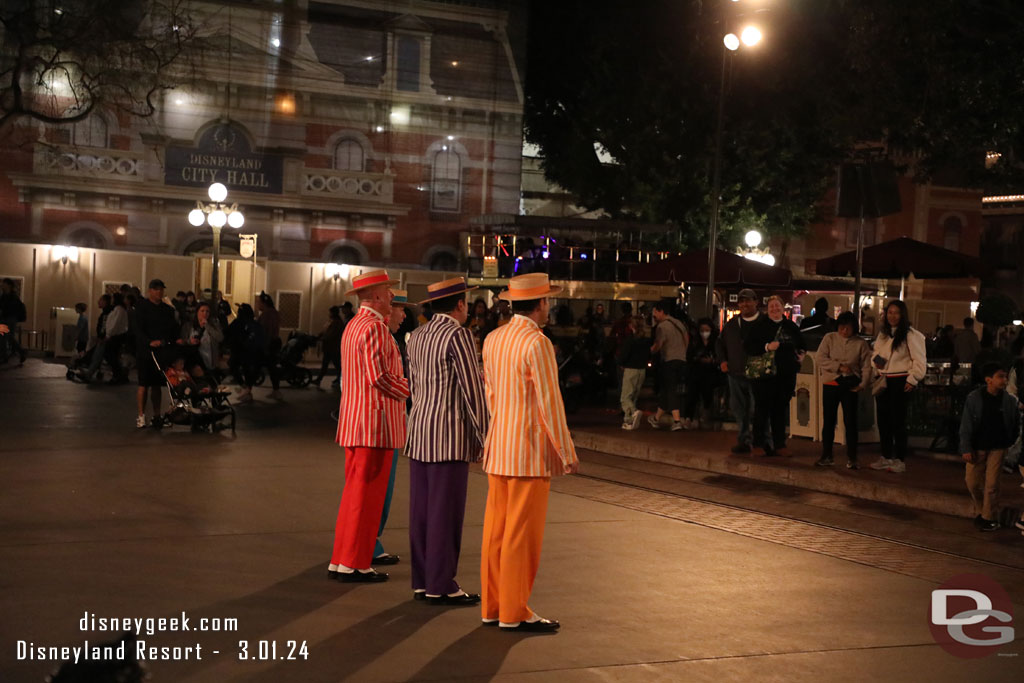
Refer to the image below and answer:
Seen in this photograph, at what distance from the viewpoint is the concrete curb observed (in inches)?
448

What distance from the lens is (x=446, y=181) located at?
3731cm

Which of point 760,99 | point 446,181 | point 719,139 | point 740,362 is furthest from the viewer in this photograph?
point 446,181

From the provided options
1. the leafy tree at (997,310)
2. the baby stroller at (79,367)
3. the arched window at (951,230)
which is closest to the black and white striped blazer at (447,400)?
the leafy tree at (997,310)

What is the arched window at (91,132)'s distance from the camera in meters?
33.8

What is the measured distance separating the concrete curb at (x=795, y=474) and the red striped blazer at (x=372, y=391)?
19.4 feet

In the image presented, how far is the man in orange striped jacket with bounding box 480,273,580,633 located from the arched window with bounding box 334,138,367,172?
30519 millimetres

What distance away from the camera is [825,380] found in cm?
1326

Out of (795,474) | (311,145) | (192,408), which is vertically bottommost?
(795,474)

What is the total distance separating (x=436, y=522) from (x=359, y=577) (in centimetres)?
90

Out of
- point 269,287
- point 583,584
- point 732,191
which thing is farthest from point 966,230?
point 583,584

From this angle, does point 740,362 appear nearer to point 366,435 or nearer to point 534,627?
point 366,435

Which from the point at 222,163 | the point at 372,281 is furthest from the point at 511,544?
→ the point at 222,163

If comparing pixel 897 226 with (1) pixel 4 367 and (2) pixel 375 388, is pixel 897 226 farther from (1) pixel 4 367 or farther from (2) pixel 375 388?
(2) pixel 375 388

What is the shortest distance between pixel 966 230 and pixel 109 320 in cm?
3622
